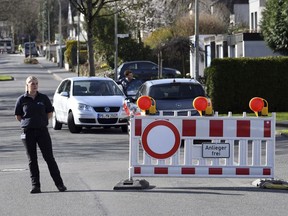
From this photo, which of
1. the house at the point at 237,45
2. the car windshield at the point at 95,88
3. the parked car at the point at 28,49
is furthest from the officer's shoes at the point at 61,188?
the parked car at the point at 28,49

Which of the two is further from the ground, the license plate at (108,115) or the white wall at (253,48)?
the white wall at (253,48)

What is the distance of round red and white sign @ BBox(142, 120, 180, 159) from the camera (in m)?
12.8

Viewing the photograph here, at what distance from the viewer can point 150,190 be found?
41.5ft

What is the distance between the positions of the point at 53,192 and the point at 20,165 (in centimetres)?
413

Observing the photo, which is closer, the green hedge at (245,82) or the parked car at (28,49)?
the green hedge at (245,82)

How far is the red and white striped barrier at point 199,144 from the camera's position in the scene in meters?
12.8

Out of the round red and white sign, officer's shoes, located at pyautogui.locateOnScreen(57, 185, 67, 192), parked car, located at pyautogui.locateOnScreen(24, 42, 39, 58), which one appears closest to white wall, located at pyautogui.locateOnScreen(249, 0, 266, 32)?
the round red and white sign

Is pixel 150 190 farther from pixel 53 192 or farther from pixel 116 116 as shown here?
pixel 116 116

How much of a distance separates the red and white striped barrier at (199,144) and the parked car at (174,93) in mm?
7525

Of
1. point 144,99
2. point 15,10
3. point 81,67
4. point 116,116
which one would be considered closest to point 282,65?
point 116,116

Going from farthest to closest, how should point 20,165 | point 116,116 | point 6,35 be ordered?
point 6,35 < point 116,116 < point 20,165

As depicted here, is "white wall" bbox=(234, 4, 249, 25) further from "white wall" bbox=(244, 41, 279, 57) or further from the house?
"white wall" bbox=(244, 41, 279, 57)

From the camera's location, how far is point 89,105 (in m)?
23.2

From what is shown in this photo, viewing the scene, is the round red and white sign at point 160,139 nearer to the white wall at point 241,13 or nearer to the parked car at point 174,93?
the parked car at point 174,93
